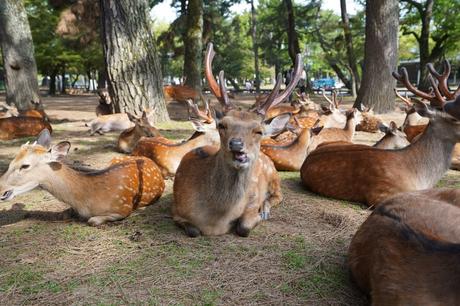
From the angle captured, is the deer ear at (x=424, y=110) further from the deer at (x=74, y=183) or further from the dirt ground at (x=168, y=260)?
the deer at (x=74, y=183)

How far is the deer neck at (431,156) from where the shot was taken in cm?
415

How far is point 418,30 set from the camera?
2920 cm

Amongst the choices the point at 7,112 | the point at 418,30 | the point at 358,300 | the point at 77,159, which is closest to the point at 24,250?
the point at 358,300

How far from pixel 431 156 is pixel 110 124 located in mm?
6680

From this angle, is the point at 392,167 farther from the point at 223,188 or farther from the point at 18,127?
the point at 18,127

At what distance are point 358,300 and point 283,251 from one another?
780 millimetres

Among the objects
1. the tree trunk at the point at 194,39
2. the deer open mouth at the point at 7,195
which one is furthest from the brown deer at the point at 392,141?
the tree trunk at the point at 194,39

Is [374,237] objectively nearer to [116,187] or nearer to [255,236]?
[255,236]

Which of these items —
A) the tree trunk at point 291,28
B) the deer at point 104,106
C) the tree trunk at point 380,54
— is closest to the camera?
the tree trunk at point 380,54

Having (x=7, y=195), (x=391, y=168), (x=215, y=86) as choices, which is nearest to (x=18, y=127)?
(x=7, y=195)

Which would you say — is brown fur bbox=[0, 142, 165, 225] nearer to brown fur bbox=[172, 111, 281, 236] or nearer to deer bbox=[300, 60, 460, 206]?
brown fur bbox=[172, 111, 281, 236]

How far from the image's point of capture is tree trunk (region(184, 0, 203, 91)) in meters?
13.9

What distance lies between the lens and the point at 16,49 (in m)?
9.90

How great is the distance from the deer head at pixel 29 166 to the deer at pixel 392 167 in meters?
2.85
